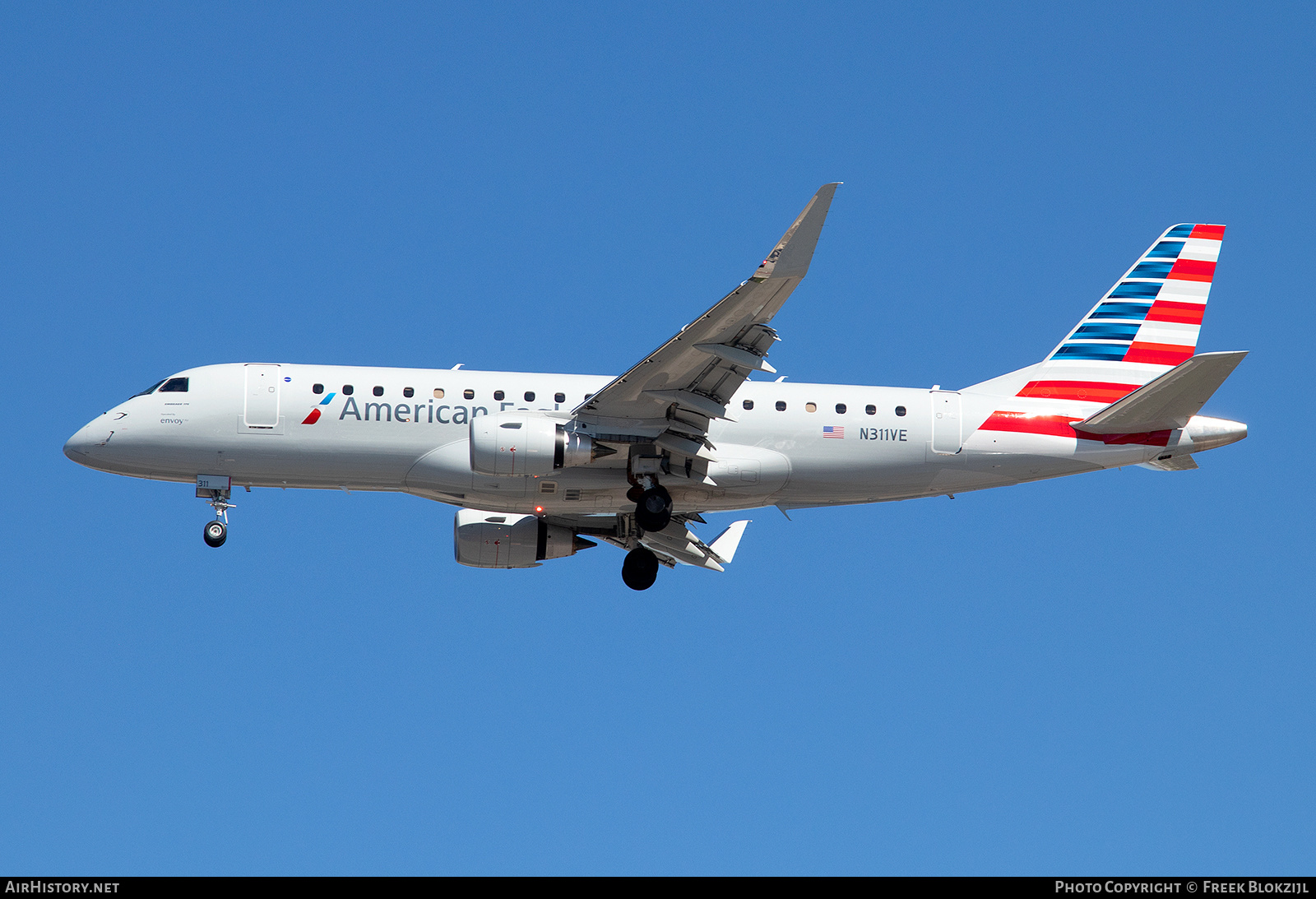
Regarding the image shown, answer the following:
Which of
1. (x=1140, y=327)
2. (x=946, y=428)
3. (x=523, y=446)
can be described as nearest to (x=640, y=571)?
(x=523, y=446)

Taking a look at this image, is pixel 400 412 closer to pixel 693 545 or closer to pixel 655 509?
pixel 655 509

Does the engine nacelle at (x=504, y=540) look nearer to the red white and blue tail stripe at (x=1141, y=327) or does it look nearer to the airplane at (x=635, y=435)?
the airplane at (x=635, y=435)

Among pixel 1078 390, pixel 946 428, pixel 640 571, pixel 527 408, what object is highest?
pixel 1078 390

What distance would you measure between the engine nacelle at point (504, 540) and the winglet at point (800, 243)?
11.4 meters

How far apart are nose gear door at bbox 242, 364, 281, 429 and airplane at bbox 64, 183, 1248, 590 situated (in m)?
0.04

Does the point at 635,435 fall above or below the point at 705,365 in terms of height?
below

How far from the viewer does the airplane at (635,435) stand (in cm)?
3080

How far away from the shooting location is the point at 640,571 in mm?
35438

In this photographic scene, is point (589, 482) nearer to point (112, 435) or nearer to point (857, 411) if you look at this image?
point (857, 411)

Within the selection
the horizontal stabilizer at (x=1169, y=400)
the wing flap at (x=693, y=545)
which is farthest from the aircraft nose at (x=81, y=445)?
the horizontal stabilizer at (x=1169, y=400)

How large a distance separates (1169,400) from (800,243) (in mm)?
10517

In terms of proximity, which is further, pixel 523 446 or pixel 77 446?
pixel 77 446

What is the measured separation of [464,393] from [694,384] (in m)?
5.30

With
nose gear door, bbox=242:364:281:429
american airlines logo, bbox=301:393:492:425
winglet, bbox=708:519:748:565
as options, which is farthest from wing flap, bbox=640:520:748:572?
nose gear door, bbox=242:364:281:429
